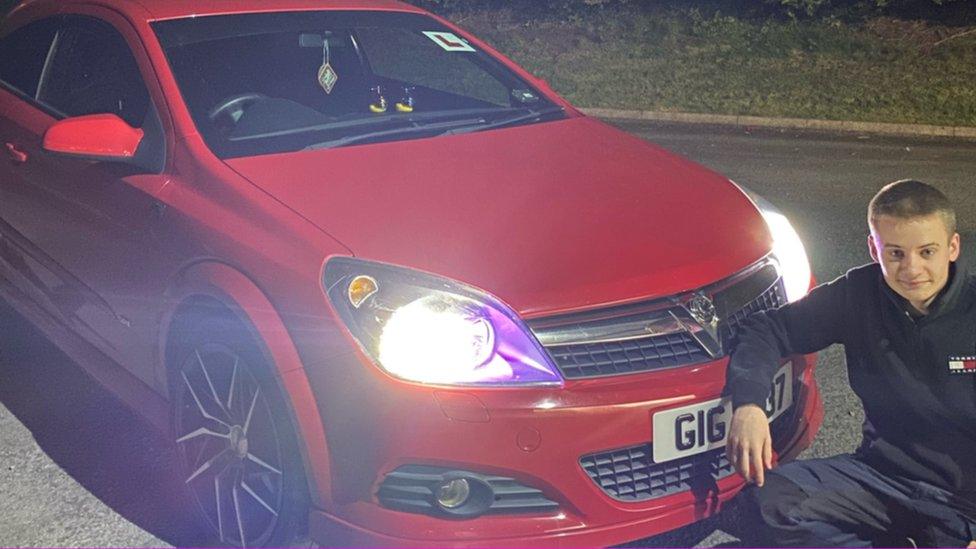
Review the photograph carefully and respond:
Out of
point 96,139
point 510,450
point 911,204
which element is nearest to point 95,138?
point 96,139

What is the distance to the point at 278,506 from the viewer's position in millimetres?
3115

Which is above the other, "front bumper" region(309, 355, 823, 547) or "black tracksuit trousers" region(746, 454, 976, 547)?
"front bumper" region(309, 355, 823, 547)

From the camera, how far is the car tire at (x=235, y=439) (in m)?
3.06

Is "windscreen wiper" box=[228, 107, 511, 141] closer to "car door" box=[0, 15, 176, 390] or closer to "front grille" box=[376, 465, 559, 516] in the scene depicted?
"car door" box=[0, 15, 176, 390]

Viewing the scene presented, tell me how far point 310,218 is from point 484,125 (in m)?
1.23

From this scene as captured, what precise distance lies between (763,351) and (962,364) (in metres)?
0.49

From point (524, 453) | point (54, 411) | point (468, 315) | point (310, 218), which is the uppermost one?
point (310, 218)

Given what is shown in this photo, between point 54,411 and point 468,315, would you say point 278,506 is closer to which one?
point 468,315

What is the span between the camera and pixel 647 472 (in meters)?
3.01

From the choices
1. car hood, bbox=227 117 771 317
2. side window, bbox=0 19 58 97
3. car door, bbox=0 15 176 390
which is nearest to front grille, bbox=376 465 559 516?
car hood, bbox=227 117 771 317

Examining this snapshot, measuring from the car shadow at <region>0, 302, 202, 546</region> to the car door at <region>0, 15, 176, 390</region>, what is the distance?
36 cm

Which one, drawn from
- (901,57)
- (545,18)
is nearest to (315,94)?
(901,57)

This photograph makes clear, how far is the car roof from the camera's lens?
433 cm

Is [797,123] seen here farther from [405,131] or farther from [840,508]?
[840,508]
